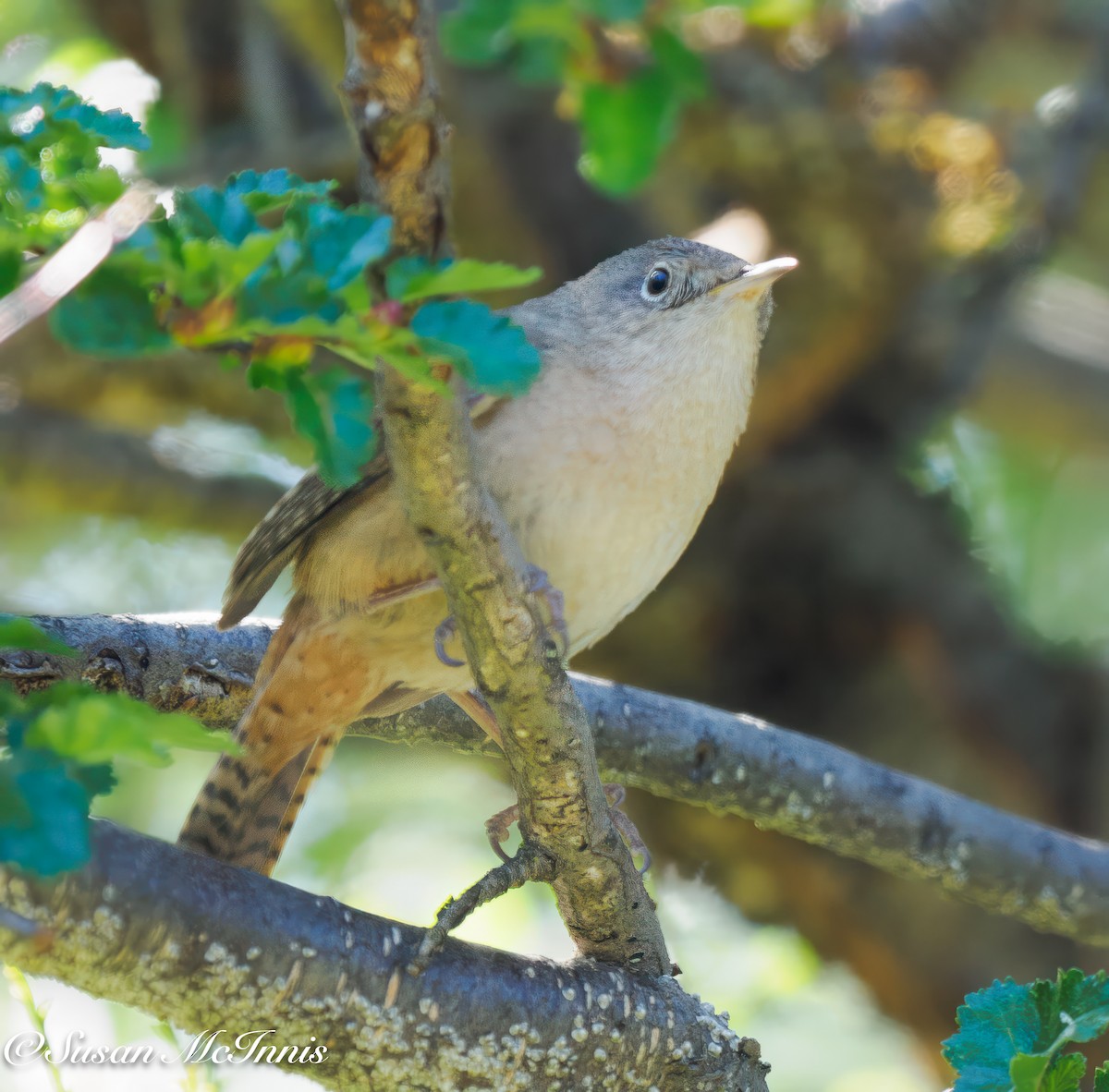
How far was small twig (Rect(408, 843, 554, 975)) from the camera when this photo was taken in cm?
233

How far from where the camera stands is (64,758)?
4.80 feet

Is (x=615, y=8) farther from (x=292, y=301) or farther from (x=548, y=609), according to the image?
(x=292, y=301)

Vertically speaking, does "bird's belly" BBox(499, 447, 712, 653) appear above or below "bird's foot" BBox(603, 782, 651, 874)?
above

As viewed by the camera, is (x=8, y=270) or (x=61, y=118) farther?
(x=61, y=118)

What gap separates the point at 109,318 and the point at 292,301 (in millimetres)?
188

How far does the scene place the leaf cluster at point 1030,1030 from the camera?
1949 millimetres

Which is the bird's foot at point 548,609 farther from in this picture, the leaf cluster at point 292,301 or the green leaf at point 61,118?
the green leaf at point 61,118

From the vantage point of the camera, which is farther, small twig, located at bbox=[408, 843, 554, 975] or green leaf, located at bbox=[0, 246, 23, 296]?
small twig, located at bbox=[408, 843, 554, 975]

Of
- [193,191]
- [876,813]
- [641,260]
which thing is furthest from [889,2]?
[193,191]

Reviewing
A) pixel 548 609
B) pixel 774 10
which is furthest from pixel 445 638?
pixel 774 10

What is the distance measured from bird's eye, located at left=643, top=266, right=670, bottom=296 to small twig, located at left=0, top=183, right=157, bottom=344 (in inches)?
75.5

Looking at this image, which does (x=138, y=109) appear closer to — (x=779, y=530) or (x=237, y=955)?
(x=779, y=530)

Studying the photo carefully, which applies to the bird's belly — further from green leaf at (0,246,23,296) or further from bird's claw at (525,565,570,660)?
green leaf at (0,246,23,296)

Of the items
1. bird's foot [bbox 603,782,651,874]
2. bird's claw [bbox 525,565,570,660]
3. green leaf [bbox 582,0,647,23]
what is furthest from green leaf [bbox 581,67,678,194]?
bird's foot [bbox 603,782,651,874]
